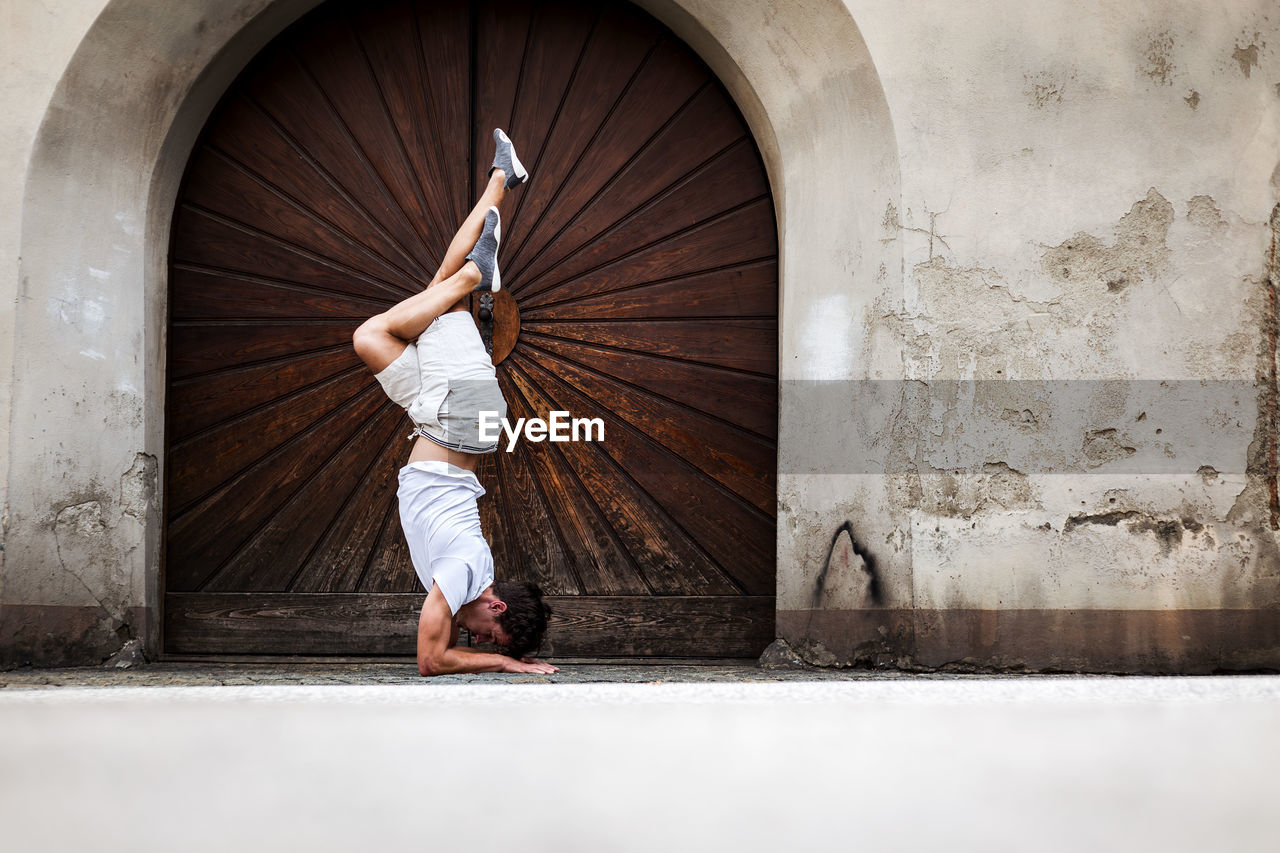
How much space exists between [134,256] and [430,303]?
1282 mm

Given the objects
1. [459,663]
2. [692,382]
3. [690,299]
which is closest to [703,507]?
[692,382]

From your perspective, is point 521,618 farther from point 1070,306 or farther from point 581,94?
point 1070,306

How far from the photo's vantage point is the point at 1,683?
127 inches

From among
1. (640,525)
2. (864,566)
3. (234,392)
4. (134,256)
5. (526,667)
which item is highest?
(134,256)

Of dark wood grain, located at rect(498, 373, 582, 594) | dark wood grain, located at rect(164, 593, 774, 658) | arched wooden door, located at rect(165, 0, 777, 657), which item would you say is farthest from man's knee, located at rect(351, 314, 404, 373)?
dark wood grain, located at rect(164, 593, 774, 658)

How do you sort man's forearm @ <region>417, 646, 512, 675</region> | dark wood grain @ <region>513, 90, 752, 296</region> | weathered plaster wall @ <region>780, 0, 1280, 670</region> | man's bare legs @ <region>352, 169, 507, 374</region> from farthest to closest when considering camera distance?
dark wood grain @ <region>513, 90, 752, 296</region>, man's bare legs @ <region>352, 169, 507, 374</region>, weathered plaster wall @ <region>780, 0, 1280, 670</region>, man's forearm @ <region>417, 646, 512, 675</region>

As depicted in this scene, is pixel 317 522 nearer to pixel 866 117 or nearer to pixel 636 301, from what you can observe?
pixel 636 301

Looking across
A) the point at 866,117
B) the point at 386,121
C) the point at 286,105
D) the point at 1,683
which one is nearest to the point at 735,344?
the point at 866,117

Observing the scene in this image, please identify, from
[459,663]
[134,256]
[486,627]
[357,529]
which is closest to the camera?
[459,663]

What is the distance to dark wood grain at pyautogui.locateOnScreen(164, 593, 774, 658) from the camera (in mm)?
3863

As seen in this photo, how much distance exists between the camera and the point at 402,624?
3.87 metres

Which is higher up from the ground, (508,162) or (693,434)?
(508,162)

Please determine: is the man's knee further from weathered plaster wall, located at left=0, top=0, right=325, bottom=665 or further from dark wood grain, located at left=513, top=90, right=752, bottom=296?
weathered plaster wall, located at left=0, top=0, right=325, bottom=665

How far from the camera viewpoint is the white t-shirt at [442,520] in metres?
3.54
